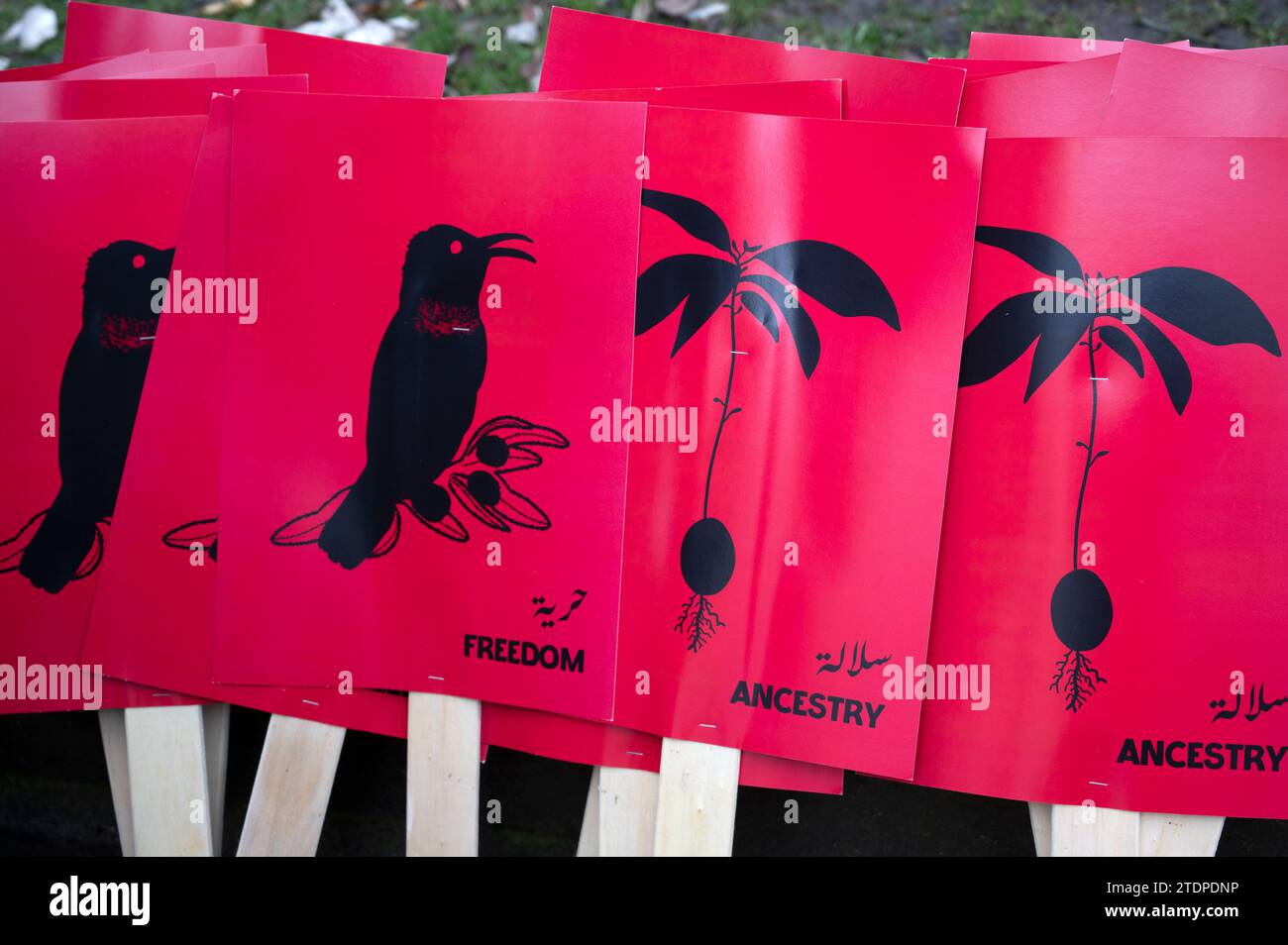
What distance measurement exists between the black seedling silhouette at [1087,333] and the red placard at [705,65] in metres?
0.19

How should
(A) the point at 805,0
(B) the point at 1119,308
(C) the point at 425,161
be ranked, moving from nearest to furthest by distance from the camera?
(B) the point at 1119,308 < (C) the point at 425,161 < (A) the point at 805,0

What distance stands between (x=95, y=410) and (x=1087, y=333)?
3.87ft

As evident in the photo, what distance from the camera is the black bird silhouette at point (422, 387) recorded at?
118 cm

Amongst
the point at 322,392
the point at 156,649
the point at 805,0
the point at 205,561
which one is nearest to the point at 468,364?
the point at 322,392

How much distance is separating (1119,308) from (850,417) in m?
0.31

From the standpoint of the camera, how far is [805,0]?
1886mm

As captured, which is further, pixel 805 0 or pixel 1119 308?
pixel 805 0

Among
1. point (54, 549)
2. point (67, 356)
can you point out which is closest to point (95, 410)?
point (67, 356)

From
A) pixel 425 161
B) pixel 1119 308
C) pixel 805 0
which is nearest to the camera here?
pixel 1119 308

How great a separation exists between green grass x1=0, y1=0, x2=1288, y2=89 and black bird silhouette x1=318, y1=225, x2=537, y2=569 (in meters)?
0.84

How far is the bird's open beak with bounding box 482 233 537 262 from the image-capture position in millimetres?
1167

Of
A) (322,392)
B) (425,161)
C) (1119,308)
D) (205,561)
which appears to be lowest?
(205,561)

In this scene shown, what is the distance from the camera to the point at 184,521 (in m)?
1.24
